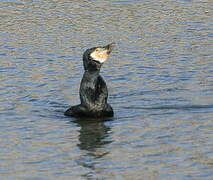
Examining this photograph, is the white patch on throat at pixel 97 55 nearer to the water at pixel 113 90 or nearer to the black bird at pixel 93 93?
the black bird at pixel 93 93

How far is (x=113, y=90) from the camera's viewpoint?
19.2 m

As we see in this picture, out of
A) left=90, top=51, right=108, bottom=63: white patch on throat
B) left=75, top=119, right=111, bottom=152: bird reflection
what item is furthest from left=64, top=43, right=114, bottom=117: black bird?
left=75, top=119, right=111, bottom=152: bird reflection

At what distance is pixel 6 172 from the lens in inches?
504

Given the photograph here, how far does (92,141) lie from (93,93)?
1901mm

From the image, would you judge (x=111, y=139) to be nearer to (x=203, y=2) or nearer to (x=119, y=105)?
(x=119, y=105)

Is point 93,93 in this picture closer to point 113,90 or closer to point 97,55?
point 97,55

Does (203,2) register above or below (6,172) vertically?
above

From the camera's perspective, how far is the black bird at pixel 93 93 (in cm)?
1669

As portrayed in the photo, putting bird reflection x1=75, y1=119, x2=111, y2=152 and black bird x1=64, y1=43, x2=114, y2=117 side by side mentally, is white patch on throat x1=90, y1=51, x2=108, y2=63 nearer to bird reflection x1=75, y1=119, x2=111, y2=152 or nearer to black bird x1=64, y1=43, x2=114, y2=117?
black bird x1=64, y1=43, x2=114, y2=117

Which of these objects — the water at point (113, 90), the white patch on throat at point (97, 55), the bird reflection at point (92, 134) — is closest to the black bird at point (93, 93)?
the white patch on throat at point (97, 55)

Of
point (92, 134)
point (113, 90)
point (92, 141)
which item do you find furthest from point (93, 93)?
point (113, 90)

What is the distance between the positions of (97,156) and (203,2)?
56.9 feet

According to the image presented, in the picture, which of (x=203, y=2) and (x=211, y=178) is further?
(x=203, y=2)

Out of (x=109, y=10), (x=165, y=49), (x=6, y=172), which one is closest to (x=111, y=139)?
(x=6, y=172)
